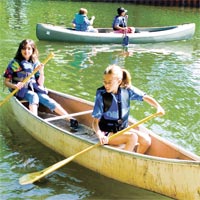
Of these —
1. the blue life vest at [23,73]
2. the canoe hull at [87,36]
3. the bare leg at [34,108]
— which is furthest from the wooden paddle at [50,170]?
the canoe hull at [87,36]

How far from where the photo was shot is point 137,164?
561cm

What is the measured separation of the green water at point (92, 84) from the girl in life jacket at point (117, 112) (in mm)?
559

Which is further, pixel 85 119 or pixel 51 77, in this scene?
pixel 51 77

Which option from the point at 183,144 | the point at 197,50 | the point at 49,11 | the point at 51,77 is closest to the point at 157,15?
the point at 49,11

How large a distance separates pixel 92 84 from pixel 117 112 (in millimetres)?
4582

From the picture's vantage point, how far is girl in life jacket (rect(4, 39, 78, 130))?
7.53 m

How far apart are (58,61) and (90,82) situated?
2.10m

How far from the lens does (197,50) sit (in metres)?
14.9

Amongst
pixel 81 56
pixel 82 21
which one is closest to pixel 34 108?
pixel 81 56

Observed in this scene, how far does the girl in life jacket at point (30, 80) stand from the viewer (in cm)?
753

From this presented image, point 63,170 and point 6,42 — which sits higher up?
point 6,42

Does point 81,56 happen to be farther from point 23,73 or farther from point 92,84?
point 23,73

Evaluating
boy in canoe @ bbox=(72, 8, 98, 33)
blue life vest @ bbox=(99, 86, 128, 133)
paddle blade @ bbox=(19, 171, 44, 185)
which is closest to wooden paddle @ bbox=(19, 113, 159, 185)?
paddle blade @ bbox=(19, 171, 44, 185)

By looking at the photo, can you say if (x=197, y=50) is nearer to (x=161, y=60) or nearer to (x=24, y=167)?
(x=161, y=60)
